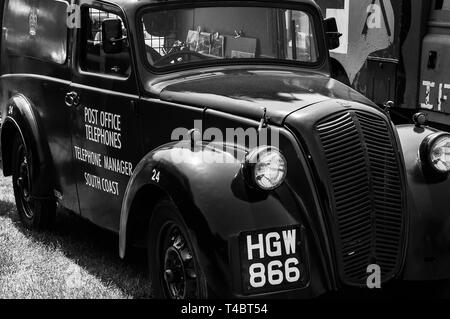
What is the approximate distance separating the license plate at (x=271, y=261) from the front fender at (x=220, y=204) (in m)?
0.03

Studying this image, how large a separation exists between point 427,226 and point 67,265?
2469 millimetres

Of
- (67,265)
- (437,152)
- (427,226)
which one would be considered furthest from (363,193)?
(67,265)


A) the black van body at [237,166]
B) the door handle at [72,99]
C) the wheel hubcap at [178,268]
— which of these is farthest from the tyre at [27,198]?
the wheel hubcap at [178,268]

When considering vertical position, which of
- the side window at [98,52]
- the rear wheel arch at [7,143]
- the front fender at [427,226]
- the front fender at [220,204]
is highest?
the side window at [98,52]

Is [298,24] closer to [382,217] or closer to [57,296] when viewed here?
[382,217]

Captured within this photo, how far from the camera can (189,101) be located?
477cm

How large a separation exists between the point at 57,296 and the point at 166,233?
1027mm

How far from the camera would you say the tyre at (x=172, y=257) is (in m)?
4.14

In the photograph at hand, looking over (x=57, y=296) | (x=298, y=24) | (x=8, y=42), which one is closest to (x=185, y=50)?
(x=298, y=24)

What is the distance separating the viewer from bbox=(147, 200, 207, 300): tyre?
4.14m

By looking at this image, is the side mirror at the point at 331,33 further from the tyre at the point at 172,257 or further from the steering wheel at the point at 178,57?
the tyre at the point at 172,257

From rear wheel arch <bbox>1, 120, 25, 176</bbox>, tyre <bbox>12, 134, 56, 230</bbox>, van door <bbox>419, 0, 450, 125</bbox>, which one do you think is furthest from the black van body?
van door <bbox>419, 0, 450, 125</bbox>

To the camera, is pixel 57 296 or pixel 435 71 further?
pixel 435 71

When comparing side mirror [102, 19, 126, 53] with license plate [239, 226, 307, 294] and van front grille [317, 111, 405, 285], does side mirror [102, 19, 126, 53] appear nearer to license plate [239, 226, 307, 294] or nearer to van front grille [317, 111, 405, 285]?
van front grille [317, 111, 405, 285]
